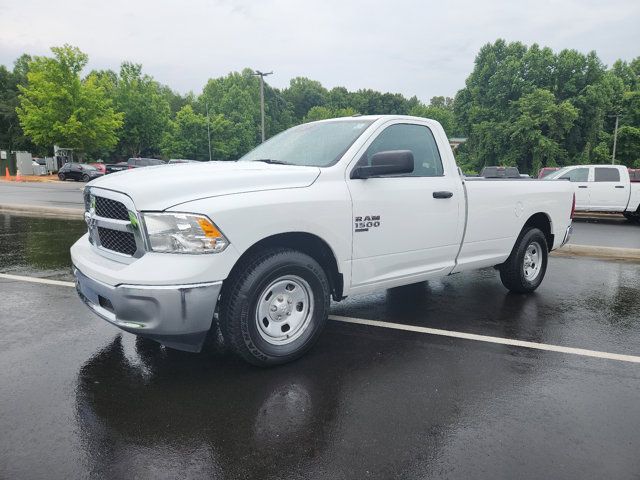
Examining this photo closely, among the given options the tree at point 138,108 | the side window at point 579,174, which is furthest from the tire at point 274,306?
the tree at point 138,108

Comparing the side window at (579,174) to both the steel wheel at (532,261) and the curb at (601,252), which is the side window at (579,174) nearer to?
the curb at (601,252)

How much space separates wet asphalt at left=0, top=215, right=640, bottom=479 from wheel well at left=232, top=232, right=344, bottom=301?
1.96 ft

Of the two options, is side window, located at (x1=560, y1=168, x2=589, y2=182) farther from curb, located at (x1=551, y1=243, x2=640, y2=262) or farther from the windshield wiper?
the windshield wiper

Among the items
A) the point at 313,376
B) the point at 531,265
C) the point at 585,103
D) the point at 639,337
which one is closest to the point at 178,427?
the point at 313,376

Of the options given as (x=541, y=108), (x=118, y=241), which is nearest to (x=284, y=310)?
(x=118, y=241)

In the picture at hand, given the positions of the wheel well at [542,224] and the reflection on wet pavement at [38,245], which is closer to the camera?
the wheel well at [542,224]

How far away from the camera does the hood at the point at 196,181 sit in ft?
11.0

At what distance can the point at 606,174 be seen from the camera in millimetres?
16016

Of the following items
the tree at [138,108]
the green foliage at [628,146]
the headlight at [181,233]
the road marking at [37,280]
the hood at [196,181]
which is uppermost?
the tree at [138,108]

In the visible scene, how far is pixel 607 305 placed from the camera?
5.73 meters

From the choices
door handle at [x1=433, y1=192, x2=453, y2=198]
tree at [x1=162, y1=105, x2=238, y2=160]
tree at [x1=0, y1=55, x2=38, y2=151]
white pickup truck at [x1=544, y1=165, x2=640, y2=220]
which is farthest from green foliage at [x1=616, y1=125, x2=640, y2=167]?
tree at [x1=0, y1=55, x2=38, y2=151]

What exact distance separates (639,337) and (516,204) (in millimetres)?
1867

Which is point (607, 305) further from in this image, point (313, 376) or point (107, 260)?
point (107, 260)

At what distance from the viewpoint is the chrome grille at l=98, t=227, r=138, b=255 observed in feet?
11.5
